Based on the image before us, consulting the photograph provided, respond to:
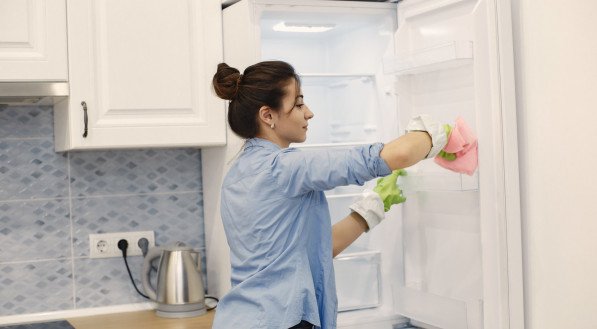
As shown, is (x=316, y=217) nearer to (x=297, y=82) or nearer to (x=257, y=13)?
(x=297, y=82)

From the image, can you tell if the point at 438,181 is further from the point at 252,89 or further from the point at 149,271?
the point at 149,271

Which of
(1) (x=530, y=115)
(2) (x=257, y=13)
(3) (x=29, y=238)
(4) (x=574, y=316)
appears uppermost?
(2) (x=257, y=13)

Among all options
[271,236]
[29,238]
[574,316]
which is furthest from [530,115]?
[29,238]

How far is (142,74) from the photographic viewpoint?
238 cm

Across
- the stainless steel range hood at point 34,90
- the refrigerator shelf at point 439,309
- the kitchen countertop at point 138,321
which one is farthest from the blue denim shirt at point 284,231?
the stainless steel range hood at point 34,90

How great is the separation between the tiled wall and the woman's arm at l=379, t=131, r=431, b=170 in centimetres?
117

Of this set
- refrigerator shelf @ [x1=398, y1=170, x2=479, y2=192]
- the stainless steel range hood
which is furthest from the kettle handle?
refrigerator shelf @ [x1=398, y1=170, x2=479, y2=192]

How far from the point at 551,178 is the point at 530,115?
0.16 metres

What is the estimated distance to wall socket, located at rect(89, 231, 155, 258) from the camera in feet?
8.75

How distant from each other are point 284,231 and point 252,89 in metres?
0.35

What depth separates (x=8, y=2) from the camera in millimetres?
2264

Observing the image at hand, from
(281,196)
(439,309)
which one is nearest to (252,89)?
(281,196)

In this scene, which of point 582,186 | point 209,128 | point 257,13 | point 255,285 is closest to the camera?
point 582,186

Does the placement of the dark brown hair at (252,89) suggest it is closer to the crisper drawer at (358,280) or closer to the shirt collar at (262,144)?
the shirt collar at (262,144)
